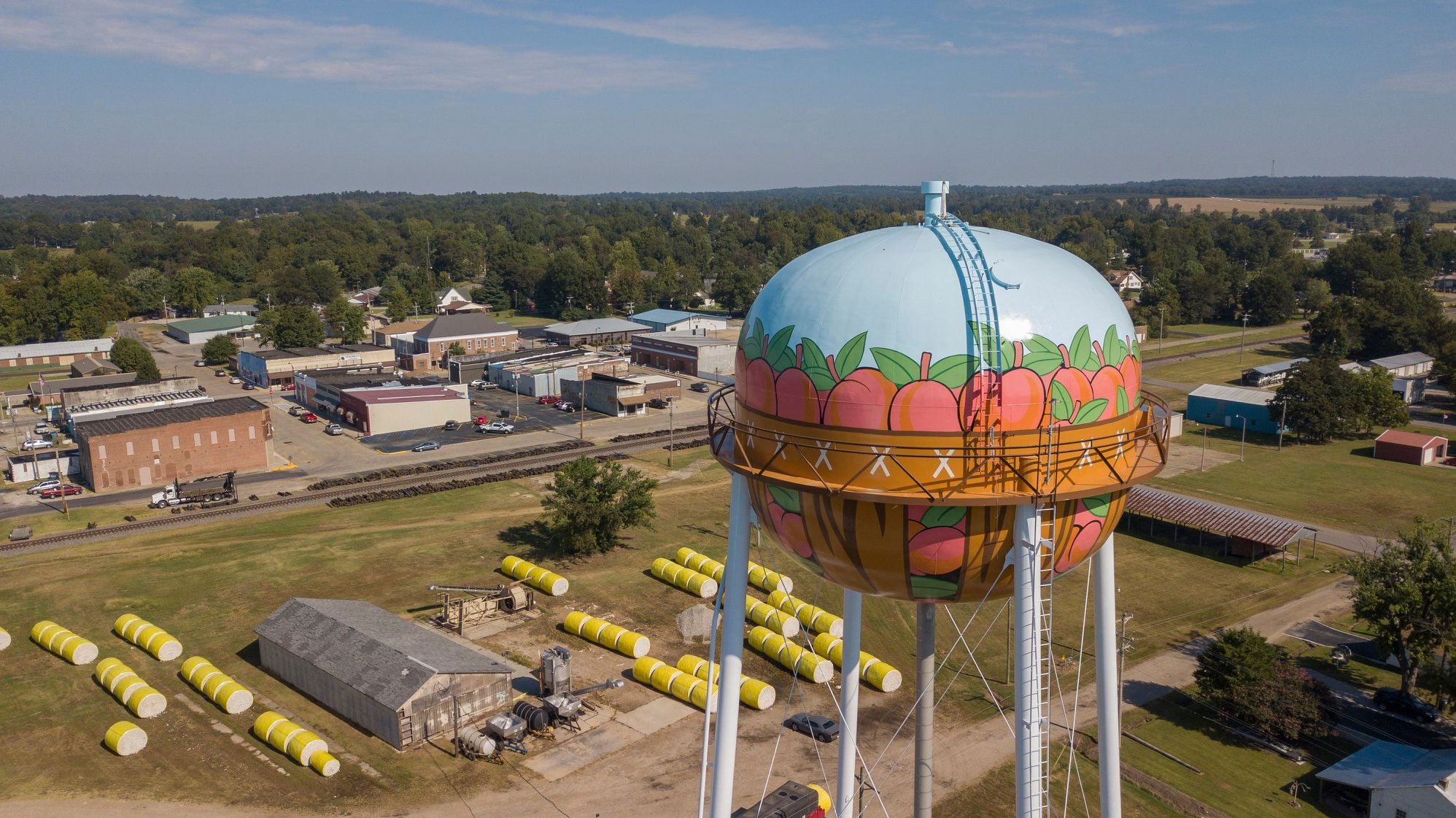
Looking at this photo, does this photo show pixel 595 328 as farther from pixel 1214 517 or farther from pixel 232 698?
pixel 232 698

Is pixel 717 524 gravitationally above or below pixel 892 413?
below

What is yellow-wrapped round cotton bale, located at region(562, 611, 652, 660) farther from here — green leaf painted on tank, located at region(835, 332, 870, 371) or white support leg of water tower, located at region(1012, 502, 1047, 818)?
green leaf painted on tank, located at region(835, 332, 870, 371)

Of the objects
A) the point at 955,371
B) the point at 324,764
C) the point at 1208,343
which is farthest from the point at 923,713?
the point at 1208,343

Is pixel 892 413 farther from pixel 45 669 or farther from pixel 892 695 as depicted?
pixel 45 669

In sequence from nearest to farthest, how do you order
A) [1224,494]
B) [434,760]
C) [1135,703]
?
1. [434,760]
2. [1135,703]
3. [1224,494]

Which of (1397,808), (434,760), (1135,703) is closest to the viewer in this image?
(1397,808)

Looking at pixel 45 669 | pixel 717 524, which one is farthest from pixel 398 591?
pixel 717 524

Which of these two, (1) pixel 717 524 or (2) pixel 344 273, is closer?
(1) pixel 717 524
